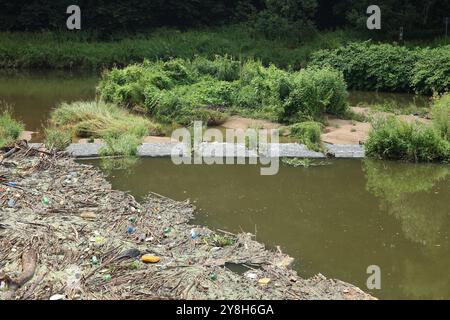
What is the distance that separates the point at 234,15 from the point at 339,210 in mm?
22675

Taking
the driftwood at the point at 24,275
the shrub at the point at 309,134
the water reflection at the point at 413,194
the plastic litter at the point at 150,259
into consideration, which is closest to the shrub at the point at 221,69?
the shrub at the point at 309,134

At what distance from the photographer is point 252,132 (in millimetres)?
11227

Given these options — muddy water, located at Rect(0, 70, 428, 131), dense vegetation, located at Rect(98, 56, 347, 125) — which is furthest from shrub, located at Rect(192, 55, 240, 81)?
muddy water, located at Rect(0, 70, 428, 131)

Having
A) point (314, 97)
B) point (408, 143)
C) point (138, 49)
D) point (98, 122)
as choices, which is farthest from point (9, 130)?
point (138, 49)

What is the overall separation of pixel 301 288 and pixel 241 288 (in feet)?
1.95

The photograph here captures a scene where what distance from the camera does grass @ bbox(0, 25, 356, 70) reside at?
22.6 metres

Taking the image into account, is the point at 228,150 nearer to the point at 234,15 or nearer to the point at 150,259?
the point at 150,259

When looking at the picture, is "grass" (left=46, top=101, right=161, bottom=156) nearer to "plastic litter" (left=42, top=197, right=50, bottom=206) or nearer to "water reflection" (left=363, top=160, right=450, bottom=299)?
"plastic litter" (left=42, top=197, right=50, bottom=206)

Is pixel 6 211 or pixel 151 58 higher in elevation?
pixel 151 58

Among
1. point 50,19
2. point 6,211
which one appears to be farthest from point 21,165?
point 50,19

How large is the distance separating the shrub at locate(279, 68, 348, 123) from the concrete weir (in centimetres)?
199

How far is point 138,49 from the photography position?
23672 millimetres

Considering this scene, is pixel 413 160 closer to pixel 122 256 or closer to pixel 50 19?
pixel 122 256
